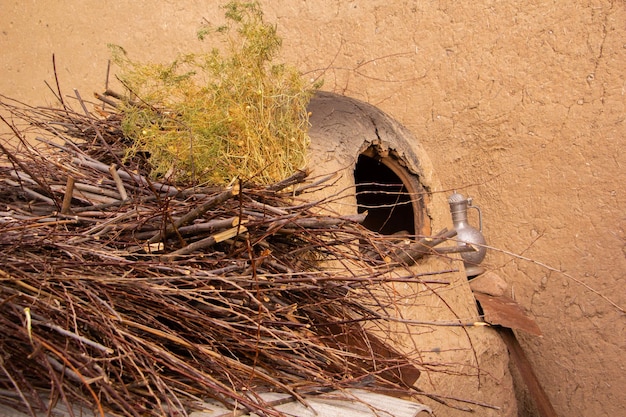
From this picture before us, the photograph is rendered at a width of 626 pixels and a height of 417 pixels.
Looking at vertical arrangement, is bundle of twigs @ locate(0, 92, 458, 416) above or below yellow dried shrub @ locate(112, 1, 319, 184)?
below

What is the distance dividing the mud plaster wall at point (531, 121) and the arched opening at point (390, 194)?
0.49 m

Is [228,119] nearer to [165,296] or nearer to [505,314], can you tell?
[165,296]

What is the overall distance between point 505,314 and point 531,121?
3.99 ft

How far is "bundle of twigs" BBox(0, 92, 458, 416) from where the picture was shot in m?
1.61

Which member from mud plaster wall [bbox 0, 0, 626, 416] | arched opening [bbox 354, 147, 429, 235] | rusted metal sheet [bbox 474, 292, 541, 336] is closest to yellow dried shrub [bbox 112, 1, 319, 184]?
arched opening [bbox 354, 147, 429, 235]

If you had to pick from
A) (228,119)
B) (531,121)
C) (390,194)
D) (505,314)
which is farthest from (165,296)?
(531,121)

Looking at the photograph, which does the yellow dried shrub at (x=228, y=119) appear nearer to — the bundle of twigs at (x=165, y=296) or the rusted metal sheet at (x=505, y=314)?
the bundle of twigs at (x=165, y=296)

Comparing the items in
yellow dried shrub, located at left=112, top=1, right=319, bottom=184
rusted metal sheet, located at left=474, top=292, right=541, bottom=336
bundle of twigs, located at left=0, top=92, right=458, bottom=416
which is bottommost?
rusted metal sheet, located at left=474, top=292, right=541, bottom=336

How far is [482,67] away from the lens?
4414 mm

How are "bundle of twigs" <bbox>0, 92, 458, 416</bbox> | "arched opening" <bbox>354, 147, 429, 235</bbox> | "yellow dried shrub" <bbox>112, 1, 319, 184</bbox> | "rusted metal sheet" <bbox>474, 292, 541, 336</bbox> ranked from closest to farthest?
"bundle of twigs" <bbox>0, 92, 458, 416</bbox>, "yellow dried shrub" <bbox>112, 1, 319, 184</bbox>, "arched opening" <bbox>354, 147, 429, 235</bbox>, "rusted metal sheet" <bbox>474, 292, 541, 336</bbox>

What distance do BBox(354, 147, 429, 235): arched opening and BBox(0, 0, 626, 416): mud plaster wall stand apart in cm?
49

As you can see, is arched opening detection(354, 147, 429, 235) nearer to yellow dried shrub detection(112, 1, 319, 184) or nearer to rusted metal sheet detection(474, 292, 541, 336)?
rusted metal sheet detection(474, 292, 541, 336)

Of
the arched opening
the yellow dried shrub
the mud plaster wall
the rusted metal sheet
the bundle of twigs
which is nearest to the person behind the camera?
the bundle of twigs

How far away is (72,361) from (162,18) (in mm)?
4236
